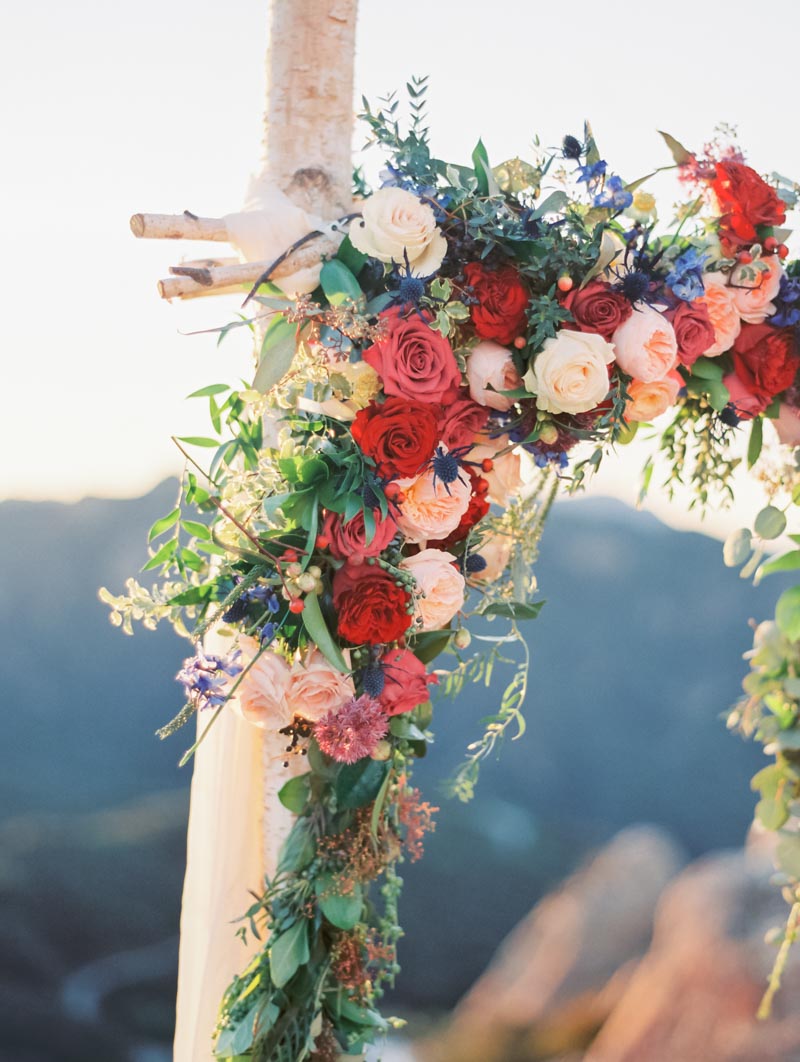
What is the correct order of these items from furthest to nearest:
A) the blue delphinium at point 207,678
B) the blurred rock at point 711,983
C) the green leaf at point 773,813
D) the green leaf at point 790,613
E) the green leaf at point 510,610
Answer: the blurred rock at point 711,983 < the green leaf at point 773,813 < the green leaf at point 790,613 < the green leaf at point 510,610 < the blue delphinium at point 207,678

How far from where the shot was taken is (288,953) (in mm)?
1327

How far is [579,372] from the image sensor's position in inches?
48.9

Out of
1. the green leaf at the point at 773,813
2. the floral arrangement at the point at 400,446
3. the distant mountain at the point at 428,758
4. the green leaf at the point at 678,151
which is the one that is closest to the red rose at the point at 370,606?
the floral arrangement at the point at 400,446

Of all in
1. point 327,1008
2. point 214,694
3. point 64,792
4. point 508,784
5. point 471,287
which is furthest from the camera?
point 508,784

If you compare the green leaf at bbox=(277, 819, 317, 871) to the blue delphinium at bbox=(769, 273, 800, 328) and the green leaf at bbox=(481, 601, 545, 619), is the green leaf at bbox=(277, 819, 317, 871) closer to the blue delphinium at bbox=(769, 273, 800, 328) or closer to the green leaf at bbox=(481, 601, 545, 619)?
the green leaf at bbox=(481, 601, 545, 619)

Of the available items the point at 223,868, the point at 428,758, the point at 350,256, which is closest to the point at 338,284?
the point at 350,256

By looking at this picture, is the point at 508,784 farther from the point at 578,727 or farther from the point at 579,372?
the point at 579,372

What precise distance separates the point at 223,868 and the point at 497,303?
38.6 inches

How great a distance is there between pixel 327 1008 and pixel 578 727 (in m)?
1.62

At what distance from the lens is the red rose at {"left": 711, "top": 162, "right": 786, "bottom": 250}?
4.78ft

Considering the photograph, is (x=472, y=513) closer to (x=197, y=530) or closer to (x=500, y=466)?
(x=500, y=466)

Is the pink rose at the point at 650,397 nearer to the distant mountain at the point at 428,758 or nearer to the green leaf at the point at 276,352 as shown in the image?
the green leaf at the point at 276,352

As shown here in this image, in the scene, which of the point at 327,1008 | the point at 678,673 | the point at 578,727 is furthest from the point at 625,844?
the point at 327,1008

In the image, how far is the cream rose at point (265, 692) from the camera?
122 centimetres
